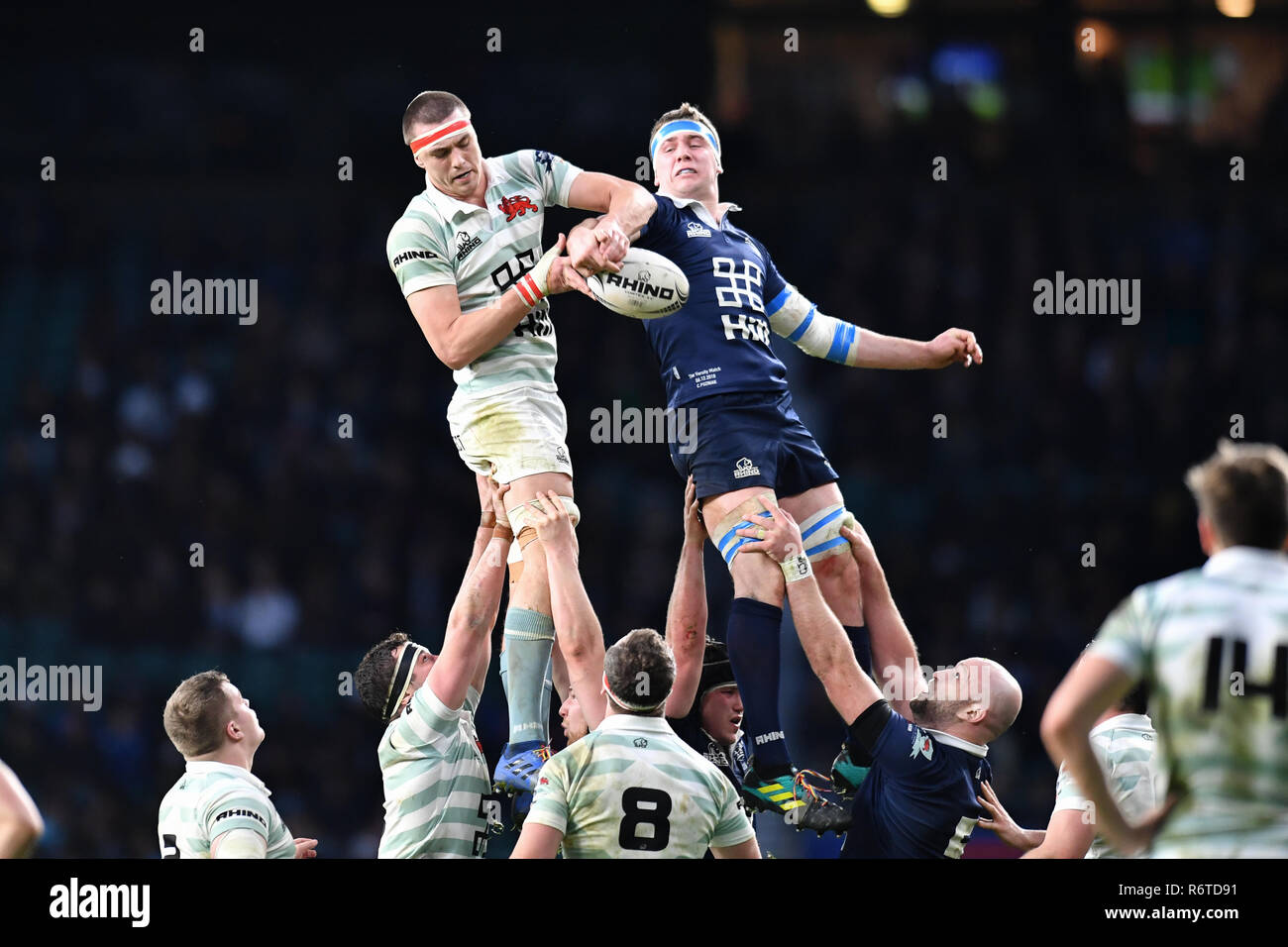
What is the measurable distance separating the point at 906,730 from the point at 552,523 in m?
1.61

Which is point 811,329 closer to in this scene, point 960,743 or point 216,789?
point 960,743

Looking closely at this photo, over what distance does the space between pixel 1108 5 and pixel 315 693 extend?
33.2 ft

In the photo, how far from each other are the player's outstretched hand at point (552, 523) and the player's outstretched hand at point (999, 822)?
6.29 ft

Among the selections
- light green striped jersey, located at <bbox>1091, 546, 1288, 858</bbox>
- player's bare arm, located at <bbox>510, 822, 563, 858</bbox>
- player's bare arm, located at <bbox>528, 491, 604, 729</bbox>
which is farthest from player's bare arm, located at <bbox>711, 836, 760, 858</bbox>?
light green striped jersey, located at <bbox>1091, 546, 1288, 858</bbox>

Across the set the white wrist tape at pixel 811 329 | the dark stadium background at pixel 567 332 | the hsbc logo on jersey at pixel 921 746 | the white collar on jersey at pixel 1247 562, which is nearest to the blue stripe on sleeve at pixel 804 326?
the white wrist tape at pixel 811 329

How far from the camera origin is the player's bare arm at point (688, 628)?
21.9 ft

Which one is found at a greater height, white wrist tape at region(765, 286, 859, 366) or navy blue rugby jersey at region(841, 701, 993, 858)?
white wrist tape at region(765, 286, 859, 366)

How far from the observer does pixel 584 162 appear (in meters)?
14.4

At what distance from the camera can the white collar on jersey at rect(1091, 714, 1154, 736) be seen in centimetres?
614

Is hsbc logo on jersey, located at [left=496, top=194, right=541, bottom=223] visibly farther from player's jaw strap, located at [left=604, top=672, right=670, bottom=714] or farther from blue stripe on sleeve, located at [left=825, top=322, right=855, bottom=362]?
player's jaw strap, located at [left=604, top=672, right=670, bottom=714]

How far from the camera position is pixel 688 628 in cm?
670

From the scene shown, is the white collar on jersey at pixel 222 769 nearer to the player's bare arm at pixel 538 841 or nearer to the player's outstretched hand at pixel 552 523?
the player's bare arm at pixel 538 841
